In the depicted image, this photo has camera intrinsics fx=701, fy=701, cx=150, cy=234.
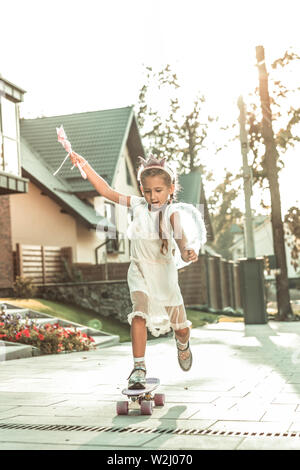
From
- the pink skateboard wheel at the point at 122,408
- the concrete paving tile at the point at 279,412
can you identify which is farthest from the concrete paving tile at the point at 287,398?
the pink skateboard wheel at the point at 122,408

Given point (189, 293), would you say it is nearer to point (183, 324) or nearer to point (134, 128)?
point (134, 128)

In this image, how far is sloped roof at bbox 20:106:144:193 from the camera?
27.3 meters

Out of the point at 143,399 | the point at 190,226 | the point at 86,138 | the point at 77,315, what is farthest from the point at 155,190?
the point at 86,138

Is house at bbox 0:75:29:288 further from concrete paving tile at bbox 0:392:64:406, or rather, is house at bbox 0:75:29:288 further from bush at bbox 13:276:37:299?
concrete paving tile at bbox 0:392:64:406

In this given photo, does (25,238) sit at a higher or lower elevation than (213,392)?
higher

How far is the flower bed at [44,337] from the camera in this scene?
10.6m

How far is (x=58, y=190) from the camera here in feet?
82.1

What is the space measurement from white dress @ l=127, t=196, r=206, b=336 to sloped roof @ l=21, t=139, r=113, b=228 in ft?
59.4

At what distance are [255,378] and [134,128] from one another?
83.2 feet

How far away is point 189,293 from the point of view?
26984mm

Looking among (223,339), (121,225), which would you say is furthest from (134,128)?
(223,339)

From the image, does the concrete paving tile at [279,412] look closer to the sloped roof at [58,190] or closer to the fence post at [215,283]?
the sloped roof at [58,190]

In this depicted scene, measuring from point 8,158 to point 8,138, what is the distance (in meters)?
0.59

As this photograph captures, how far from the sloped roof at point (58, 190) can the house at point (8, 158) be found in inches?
137
